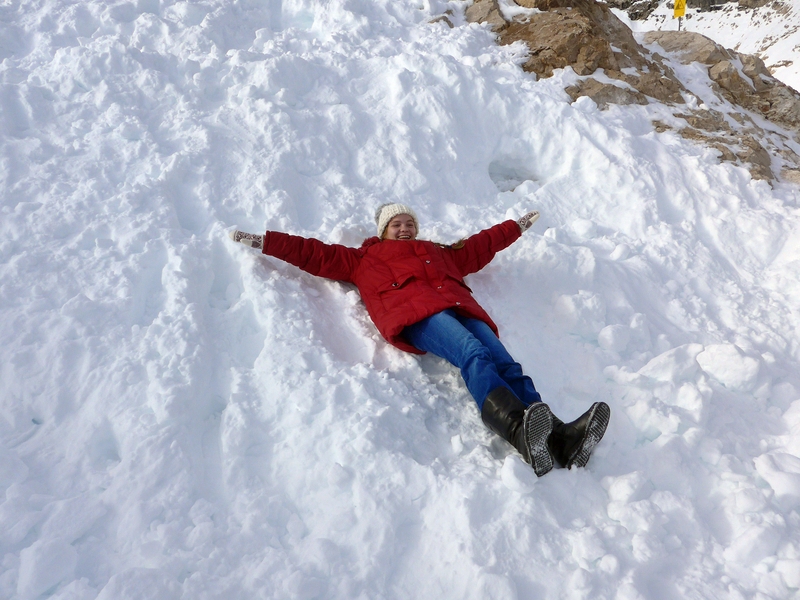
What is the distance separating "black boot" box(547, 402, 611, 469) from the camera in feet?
7.62

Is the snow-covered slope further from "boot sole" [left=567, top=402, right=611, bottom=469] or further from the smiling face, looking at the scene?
"boot sole" [left=567, top=402, right=611, bottom=469]

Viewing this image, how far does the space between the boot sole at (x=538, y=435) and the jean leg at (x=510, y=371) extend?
0.28 m

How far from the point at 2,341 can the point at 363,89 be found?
11.2 ft

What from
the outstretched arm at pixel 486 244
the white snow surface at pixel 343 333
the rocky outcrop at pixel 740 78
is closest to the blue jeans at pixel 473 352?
the white snow surface at pixel 343 333

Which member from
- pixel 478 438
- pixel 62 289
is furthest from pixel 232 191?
pixel 478 438

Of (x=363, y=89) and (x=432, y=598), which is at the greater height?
(x=363, y=89)

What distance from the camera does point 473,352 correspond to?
→ 2.65 metres

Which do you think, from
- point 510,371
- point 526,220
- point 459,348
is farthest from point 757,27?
point 459,348

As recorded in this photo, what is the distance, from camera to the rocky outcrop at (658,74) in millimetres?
5305

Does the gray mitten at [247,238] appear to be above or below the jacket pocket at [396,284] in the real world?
above

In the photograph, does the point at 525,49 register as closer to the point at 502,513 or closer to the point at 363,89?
the point at 363,89

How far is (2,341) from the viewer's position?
2.51 meters

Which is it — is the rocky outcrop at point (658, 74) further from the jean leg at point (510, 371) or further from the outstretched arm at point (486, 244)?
the jean leg at point (510, 371)

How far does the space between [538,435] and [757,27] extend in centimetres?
2134
